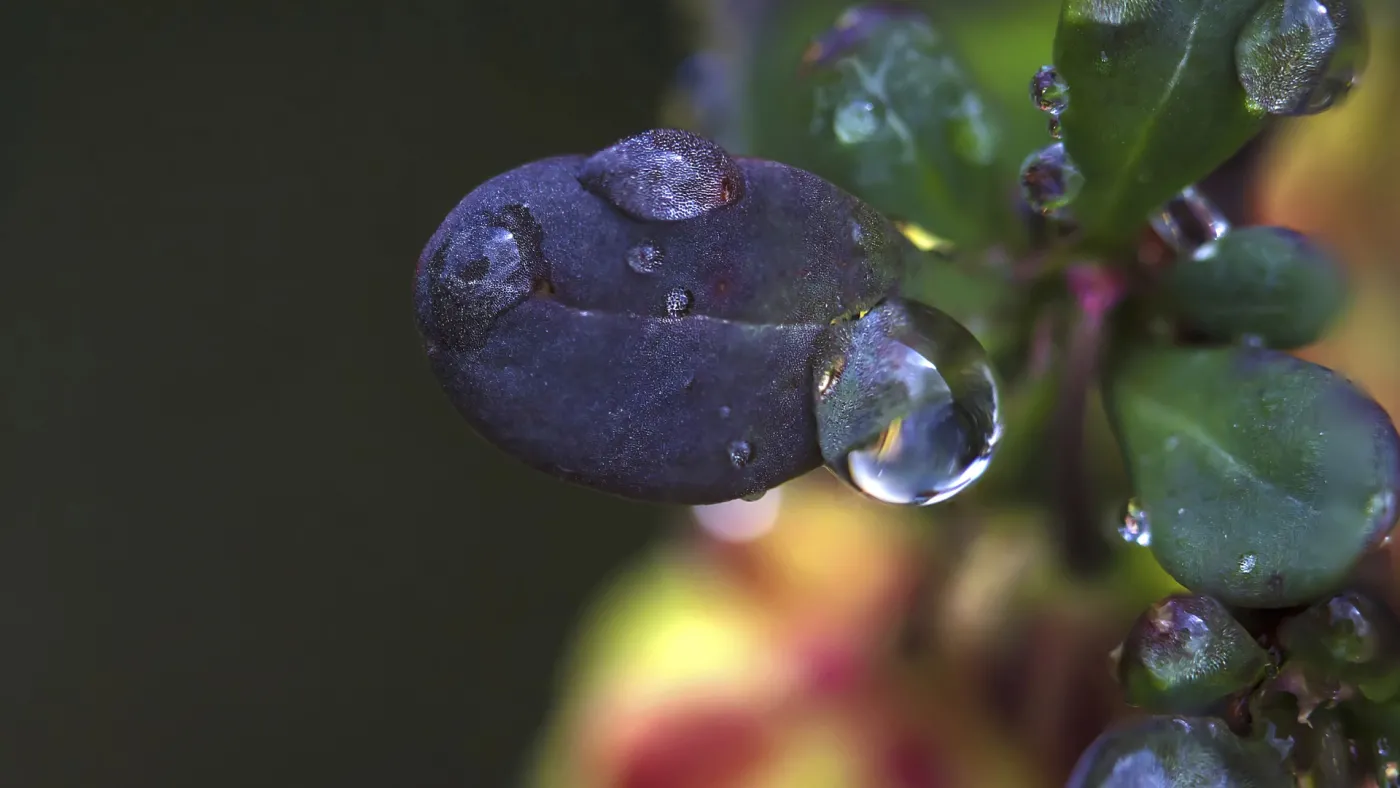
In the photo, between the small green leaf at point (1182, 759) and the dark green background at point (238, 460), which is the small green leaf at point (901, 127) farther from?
the dark green background at point (238, 460)

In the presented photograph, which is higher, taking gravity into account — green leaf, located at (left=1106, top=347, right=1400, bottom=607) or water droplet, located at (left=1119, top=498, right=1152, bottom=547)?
green leaf, located at (left=1106, top=347, right=1400, bottom=607)

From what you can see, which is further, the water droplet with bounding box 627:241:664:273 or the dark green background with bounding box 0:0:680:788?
the dark green background with bounding box 0:0:680:788

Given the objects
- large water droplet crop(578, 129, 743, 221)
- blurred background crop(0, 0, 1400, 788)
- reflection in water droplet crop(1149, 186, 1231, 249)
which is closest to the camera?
large water droplet crop(578, 129, 743, 221)

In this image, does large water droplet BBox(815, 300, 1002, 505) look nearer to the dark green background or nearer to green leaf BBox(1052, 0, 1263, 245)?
green leaf BBox(1052, 0, 1263, 245)

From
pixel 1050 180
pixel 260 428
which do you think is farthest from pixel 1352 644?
pixel 260 428

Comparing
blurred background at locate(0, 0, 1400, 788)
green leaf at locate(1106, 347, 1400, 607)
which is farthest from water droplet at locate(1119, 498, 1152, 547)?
blurred background at locate(0, 0, 1400, 788)

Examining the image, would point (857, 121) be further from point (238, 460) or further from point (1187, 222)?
point (238, 460)

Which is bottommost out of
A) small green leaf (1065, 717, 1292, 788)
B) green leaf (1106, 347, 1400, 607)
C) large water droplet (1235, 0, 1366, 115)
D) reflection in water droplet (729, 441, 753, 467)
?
small green leaf (1065, 717, 1292, 788)
